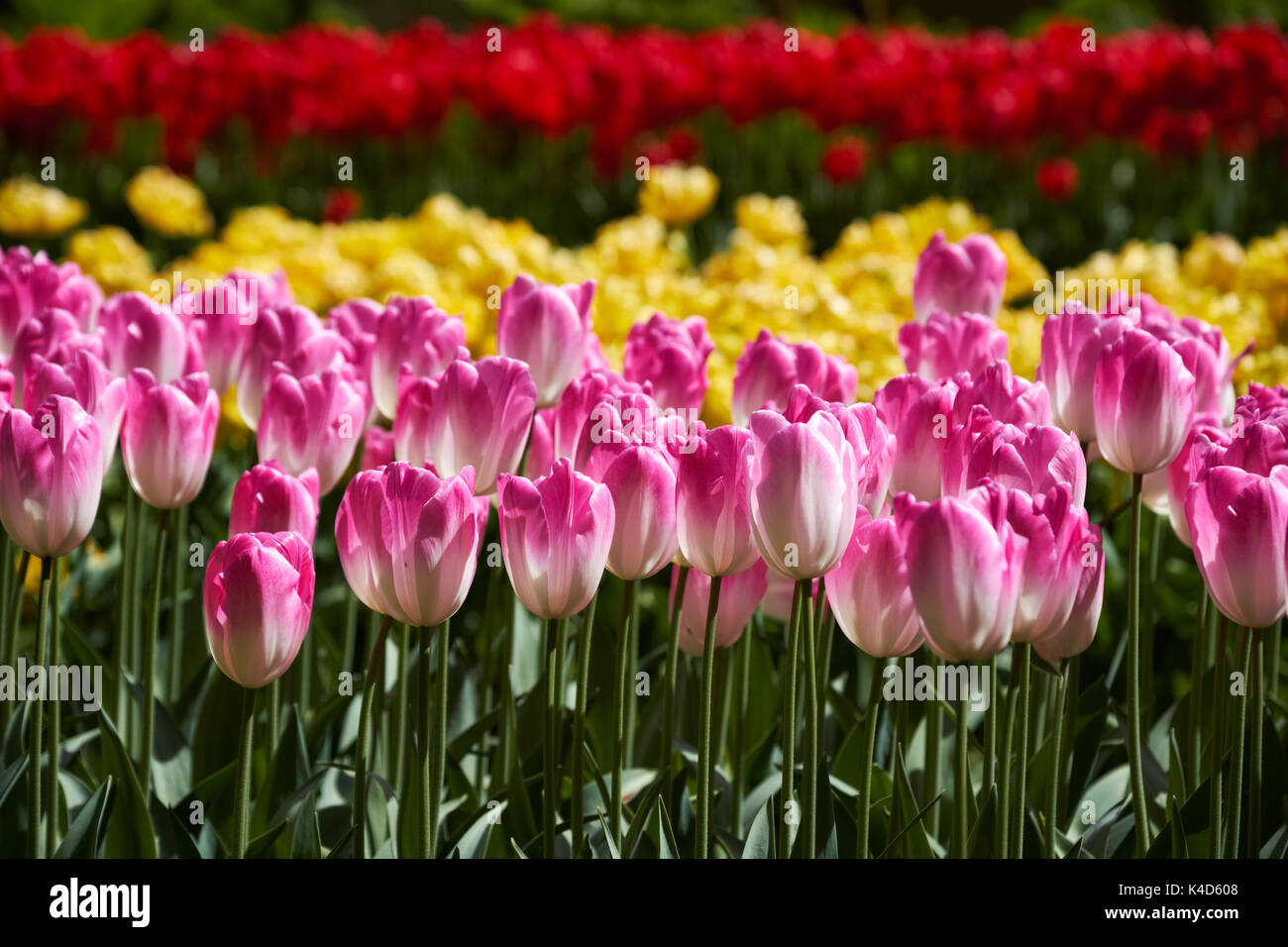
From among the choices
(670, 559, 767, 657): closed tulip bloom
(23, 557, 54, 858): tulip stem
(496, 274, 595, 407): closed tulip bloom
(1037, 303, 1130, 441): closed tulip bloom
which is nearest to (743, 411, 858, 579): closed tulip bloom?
(670, 559, 767, 657): closed tulip bloom

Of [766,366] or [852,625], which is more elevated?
[766,366]

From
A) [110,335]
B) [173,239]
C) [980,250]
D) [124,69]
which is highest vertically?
[124,69]

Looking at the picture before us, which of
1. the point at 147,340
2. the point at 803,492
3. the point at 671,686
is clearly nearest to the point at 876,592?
the point at 803,492

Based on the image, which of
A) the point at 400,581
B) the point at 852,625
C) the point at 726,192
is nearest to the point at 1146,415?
the point at 852,625

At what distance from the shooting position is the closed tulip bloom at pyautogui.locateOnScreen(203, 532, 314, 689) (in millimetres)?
1291

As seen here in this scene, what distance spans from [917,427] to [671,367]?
380mm

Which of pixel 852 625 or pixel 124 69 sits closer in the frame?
pixel 852 625

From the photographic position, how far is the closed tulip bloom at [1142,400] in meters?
1.45

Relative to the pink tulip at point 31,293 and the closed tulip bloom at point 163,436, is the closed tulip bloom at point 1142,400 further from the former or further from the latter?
the pink tulip at point 31,293
